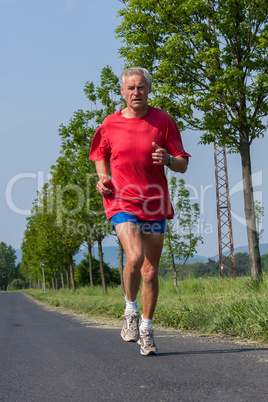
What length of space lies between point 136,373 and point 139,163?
1745 mm

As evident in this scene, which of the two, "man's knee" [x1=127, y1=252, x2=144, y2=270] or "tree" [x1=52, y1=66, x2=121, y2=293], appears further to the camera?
"tree" [x1=52, y1=66, x2=121, y2=293]

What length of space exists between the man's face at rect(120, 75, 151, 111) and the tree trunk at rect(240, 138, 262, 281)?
788 centimetres

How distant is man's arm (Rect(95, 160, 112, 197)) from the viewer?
14.8ft

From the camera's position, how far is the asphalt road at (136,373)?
2.96 m

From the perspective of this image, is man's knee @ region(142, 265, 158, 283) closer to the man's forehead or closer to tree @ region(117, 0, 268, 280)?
the man's forehead

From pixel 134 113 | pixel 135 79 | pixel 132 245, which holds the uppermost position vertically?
pixel 135 79

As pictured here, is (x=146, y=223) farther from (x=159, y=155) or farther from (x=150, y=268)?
(x=159, y=155)

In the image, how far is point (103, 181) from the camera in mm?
4520

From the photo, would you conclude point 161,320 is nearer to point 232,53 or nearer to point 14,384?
point 14,384

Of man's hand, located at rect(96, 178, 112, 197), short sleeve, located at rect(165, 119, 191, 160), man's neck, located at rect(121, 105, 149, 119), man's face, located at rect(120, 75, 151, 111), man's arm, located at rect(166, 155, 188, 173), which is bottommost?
man's hand, located at rect(96, 178, 112, 197)

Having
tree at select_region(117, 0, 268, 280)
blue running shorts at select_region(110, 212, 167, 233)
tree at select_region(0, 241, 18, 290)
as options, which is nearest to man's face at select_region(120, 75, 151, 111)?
blue running shorts at select_region(110, 212, 167, 233)

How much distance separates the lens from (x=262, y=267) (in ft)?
40.4

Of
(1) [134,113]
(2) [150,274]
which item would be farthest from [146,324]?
(1) [134,113]

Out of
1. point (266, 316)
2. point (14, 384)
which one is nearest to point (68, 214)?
point (266, 316)
